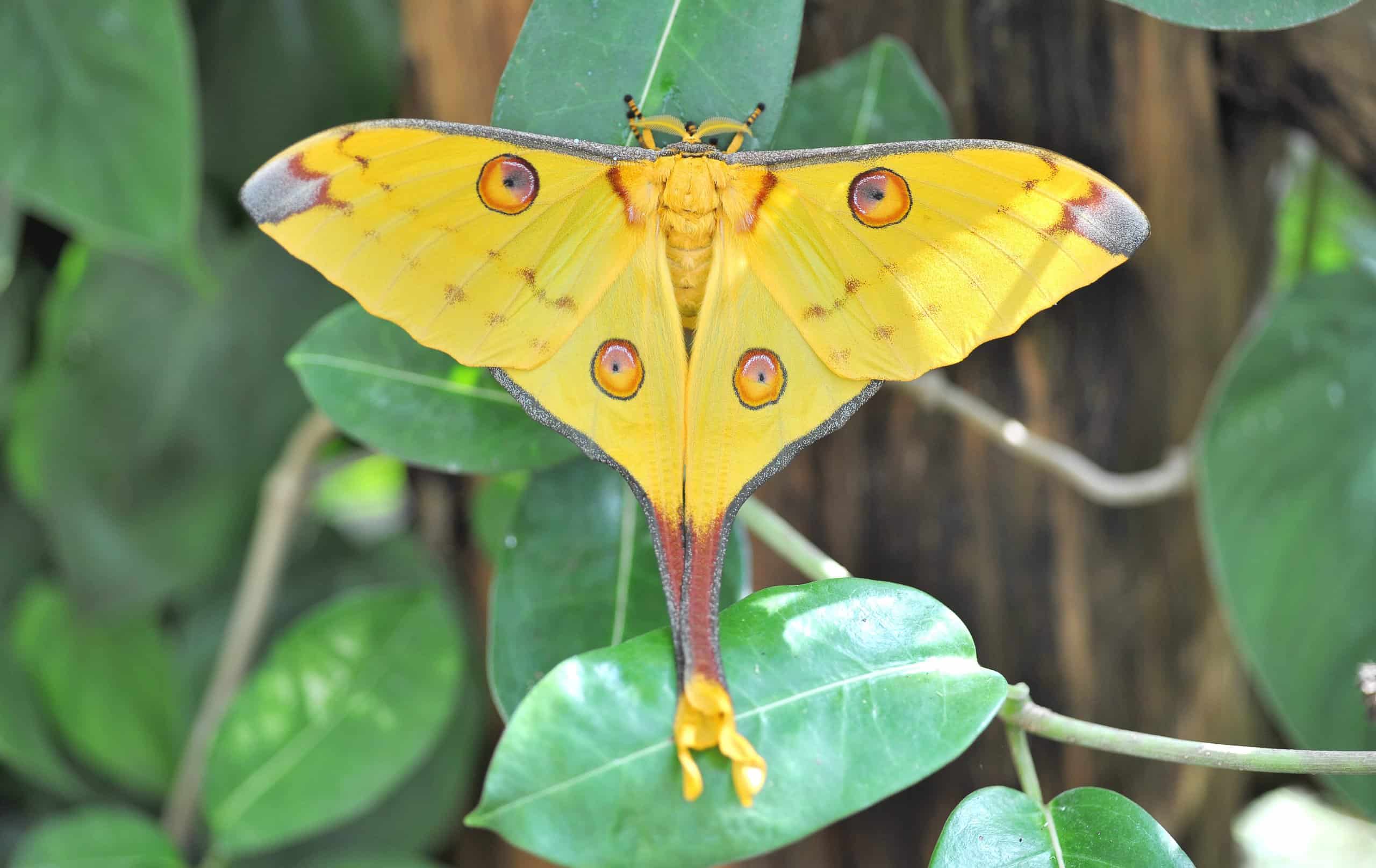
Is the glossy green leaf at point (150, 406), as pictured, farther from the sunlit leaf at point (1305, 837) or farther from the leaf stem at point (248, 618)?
the sunlit leaf at point (1305, 837)

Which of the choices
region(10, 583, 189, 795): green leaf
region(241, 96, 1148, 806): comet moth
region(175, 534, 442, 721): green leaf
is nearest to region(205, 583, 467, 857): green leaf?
region(175, 534, 442, 721): green leaf

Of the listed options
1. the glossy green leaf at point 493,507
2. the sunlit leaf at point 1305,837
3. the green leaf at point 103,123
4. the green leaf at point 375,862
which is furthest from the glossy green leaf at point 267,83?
the sunlit leaf at point 1305,837

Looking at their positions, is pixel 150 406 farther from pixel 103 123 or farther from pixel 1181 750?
pixel 1181 750

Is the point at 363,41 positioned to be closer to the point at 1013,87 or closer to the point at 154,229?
the point at 154,229

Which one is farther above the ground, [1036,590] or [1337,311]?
[1337,311]

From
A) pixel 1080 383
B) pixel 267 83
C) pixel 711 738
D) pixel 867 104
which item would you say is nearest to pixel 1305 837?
pixel 1080 383

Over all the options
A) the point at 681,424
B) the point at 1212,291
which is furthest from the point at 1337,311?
the point at 681,424

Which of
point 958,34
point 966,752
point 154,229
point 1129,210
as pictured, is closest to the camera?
point 1129,210
